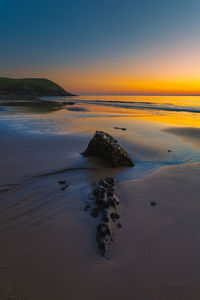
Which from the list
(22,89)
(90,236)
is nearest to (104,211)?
(90,236)

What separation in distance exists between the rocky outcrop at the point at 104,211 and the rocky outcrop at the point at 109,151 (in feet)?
4.82

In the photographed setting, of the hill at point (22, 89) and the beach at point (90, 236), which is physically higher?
the hill at point (22, 89)

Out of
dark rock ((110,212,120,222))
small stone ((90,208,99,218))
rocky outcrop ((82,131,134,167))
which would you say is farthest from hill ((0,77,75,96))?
dark rock ((110,212,120,222))

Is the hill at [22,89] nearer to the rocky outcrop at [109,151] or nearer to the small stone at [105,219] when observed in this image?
the rocky outcrop at [109,151]

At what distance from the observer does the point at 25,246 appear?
6.36 feet

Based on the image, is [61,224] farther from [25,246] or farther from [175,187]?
[175,187]

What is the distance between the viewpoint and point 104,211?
8.47ft

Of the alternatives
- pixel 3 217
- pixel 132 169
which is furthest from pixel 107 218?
pixel 132 169

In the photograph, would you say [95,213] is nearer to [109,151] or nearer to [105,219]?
A: [105,219]

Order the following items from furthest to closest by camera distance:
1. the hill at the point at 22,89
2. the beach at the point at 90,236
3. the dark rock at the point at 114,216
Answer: the hill at the point at 22,89 → the dark rock at the point at 114,216 → the beach at the point at 90,236

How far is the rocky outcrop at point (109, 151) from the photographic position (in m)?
4.84

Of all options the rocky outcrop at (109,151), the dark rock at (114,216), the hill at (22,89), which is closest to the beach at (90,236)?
the dark rock at (114,216)

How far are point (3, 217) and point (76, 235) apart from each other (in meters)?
1.20

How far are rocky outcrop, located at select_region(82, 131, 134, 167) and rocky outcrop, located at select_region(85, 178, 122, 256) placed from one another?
4.82 feet
